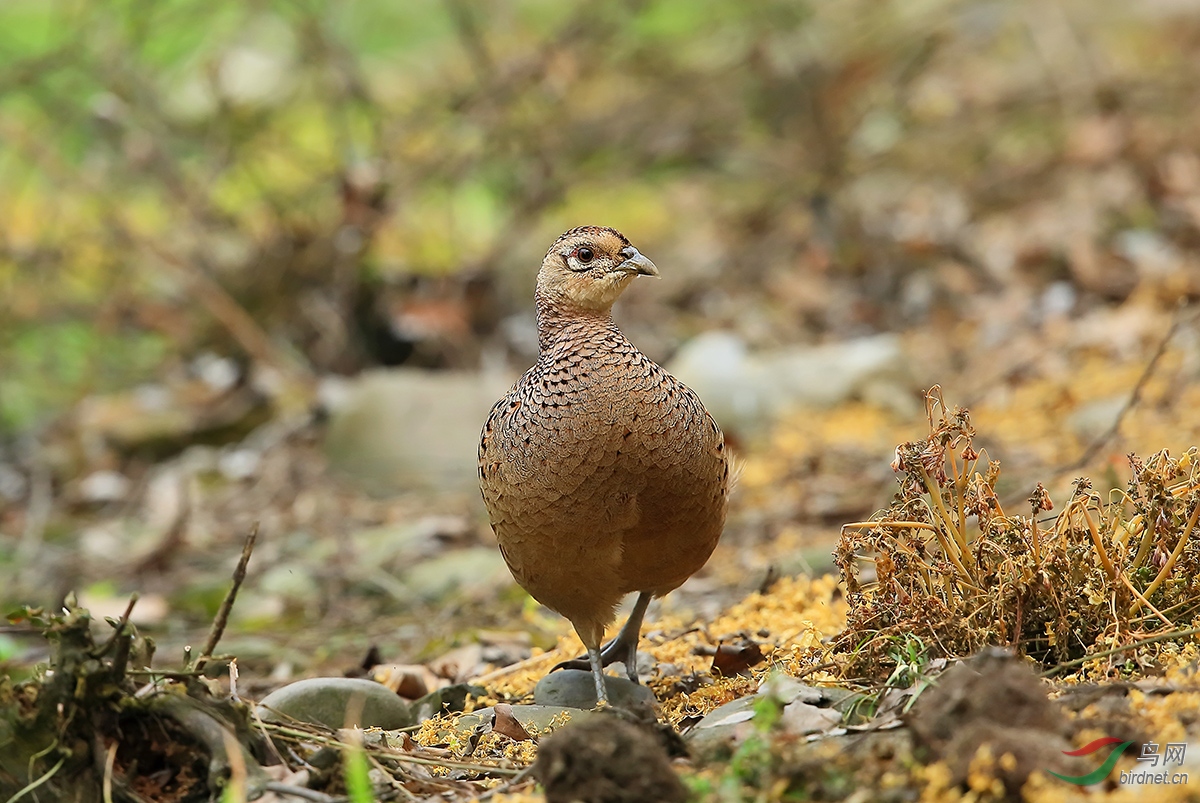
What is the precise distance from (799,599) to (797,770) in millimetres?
1886

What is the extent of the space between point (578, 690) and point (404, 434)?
4236mm

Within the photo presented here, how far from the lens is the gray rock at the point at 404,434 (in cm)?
771

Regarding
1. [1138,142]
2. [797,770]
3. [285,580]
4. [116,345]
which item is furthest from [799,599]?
[116,345]

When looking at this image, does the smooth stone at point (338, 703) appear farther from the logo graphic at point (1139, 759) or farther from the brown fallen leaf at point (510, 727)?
the logo graphic at point (1139, 759)

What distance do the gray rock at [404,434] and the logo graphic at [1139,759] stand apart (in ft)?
18.0

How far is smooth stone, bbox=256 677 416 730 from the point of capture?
11.6 feet

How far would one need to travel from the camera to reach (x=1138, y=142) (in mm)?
9422

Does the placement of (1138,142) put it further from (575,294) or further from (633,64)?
(575,294)

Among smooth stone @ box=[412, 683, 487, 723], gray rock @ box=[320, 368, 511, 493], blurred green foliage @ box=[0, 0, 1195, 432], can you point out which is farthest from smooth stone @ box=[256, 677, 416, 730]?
blurred green foliage @ box=[0, 0, 1195, 432]

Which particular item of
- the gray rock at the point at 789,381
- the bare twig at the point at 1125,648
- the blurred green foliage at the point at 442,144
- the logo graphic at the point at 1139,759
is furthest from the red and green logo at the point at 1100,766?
the blurred green foliage at the point at 442,144

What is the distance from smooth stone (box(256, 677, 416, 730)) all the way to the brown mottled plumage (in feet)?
1.68

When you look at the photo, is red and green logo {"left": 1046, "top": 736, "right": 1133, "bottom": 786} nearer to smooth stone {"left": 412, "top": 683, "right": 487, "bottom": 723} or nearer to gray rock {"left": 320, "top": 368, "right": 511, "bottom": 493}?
smooth stone {"left": 412, "top": 683, "right": 487, "bottom": 723}

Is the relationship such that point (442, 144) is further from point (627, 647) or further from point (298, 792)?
point (298, 792)

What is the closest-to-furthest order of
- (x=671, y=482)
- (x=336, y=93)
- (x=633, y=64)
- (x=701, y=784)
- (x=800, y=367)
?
(x=701, y=784) < (x=671, y=482) < (x=800, y=367) < (x=336, y=93) < (x=633, y=64)
